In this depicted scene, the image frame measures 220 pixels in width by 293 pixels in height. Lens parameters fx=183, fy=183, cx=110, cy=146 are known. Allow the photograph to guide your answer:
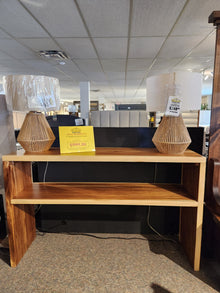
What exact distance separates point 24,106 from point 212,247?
150 cm

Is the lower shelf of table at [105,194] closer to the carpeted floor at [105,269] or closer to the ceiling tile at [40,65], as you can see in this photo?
the carpeted floor at [105,269]

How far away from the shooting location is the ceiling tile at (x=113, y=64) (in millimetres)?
3980

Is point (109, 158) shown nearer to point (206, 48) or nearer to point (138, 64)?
point (206, 48)

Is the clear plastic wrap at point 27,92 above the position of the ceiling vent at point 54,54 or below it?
below

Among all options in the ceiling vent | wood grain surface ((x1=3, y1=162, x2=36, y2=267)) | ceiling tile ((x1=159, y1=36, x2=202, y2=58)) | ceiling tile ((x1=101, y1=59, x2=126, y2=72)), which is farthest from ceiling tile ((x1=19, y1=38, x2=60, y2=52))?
wood grain surface ((x1=3, y1=162, x2=36, y2=267))

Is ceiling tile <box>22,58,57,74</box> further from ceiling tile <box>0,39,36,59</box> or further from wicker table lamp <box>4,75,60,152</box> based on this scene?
wicker table lamp <box>4,75,60,152</box>

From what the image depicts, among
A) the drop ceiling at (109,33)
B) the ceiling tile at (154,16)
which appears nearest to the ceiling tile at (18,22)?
the drop ceiling at (109,33)

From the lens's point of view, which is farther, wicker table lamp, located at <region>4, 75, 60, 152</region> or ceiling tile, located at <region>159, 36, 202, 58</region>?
ceiling tile, located at <region>159, 36, 202, 58</region>

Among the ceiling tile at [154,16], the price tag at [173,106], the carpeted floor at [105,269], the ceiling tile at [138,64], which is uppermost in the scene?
the ceiling tile at [138,64]

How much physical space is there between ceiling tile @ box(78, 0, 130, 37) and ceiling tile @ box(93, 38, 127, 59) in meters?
0.19

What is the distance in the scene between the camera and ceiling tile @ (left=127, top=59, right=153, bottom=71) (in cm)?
398

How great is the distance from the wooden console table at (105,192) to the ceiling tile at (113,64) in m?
3.31

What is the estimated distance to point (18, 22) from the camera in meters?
2.35

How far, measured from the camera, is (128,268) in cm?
119
